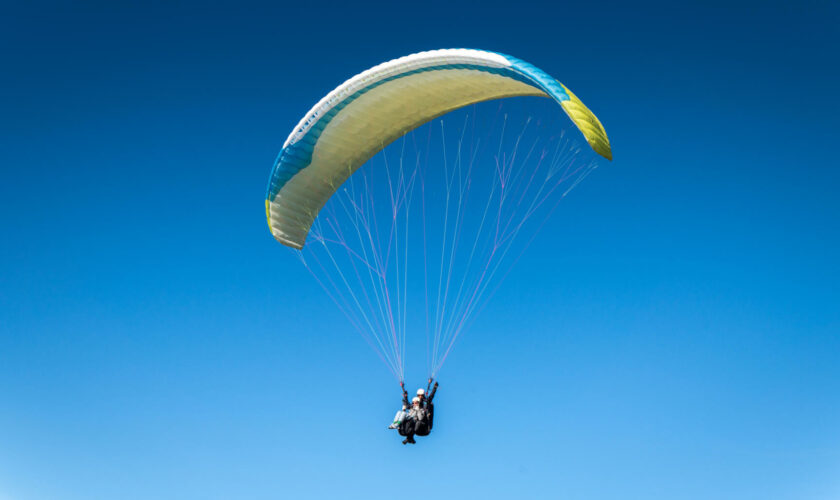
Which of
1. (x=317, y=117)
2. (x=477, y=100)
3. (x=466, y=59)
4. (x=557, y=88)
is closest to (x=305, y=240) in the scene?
(x=317, y=117)

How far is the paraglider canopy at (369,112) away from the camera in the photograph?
1489 centimetres

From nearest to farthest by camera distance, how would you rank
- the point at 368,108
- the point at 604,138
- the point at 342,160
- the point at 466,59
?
the point at 604,138 < the point at 466,59 < the point at 368,108 < the point at 342,160

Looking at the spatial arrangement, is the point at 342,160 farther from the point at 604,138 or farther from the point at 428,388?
the point at 604,138

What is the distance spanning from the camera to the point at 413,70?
15.6m

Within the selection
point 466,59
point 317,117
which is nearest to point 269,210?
point 317,117

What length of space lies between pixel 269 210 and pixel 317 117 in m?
2.35

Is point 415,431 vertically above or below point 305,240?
below

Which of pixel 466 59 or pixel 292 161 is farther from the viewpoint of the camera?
pixel 292 161

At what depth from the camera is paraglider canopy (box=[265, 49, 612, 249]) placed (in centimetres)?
1489

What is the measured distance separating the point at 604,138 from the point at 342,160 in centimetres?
644

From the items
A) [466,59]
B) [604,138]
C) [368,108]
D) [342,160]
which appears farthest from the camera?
[342,160]

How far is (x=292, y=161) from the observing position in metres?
17.3

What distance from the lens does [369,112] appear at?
16.9 meters

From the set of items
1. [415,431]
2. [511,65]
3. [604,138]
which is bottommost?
[415,431]
